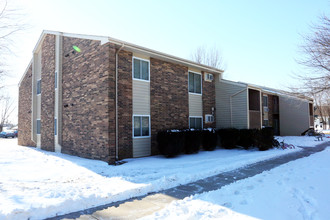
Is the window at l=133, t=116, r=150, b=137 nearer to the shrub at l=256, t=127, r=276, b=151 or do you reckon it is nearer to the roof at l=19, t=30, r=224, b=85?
the roof at l=19, t=30, r=224, b=85

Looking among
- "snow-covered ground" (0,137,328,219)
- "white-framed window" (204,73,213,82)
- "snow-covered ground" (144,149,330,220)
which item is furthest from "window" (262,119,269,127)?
"snow-covered ground" (144,149,330,220)

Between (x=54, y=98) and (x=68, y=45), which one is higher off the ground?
(x=68, y=45)

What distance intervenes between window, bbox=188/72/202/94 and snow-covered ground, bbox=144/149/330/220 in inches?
308

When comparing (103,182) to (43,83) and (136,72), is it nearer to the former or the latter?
(136,72)

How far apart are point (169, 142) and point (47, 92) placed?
8.52 metres

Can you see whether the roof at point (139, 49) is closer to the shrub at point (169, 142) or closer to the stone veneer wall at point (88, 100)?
the stone veneer wall at point (88, 100)

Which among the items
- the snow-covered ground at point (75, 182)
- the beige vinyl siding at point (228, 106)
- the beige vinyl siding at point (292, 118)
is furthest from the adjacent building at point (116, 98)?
the beige vinyl siding at point (292, 118)

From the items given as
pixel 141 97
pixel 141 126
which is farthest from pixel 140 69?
pixel 141 126

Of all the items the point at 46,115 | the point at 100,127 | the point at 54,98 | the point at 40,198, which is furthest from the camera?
the point at 46,115

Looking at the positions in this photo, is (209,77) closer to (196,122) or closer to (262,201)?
(196,122)

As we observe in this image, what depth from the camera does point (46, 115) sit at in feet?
45.0

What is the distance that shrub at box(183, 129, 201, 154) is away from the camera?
1115cm

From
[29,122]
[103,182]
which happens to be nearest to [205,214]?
[103,182]

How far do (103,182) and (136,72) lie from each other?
5749 mm
